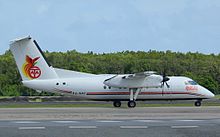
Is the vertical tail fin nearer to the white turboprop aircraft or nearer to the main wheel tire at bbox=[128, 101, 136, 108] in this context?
the white turboprop aircraft

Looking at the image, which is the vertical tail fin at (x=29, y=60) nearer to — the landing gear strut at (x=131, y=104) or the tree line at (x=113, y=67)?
the landing gear strut at (x=131, y=104)

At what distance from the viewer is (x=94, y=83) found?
46062mm

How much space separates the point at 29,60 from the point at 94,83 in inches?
219

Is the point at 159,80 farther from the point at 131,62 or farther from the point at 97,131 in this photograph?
the point at 131,62

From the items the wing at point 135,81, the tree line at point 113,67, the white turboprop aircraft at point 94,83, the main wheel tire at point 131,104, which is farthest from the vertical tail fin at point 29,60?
the tree line at point 113,67

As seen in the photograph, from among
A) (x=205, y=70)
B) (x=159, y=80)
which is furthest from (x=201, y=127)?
(x=205, y=70)

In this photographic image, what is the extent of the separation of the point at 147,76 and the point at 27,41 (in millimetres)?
10000

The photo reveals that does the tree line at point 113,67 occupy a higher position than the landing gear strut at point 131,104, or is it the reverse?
the tree line at point 113,67

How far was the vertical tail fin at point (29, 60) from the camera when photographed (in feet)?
148

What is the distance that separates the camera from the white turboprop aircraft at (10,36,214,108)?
45.0 metres

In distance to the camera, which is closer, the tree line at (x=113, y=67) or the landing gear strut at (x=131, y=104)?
the landing gear strut at (x=131, y=104)

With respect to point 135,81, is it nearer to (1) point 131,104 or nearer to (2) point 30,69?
(1) point 131,104

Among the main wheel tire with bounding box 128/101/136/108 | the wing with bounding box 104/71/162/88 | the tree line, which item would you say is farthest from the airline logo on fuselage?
the tree line

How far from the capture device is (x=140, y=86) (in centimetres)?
4547
